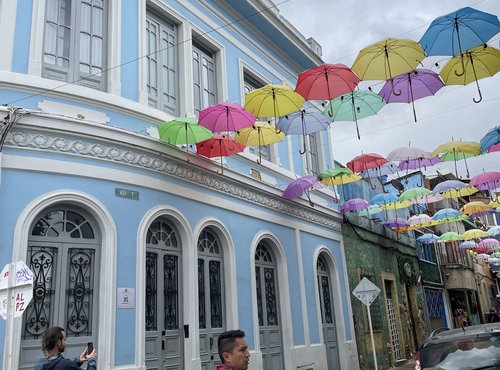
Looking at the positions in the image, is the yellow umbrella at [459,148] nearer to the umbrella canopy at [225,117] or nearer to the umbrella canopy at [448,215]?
the umbrella canopy at [225,117]

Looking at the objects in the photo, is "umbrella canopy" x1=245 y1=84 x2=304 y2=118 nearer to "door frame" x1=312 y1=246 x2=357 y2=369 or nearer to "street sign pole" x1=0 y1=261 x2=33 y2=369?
"street sign pole" x1=0 y1=261 x2=33 y2=369

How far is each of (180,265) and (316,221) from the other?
625 centimetres

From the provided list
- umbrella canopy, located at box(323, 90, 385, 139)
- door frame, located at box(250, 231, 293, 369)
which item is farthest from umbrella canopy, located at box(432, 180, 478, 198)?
umbrella canopy, located at box(323, 90, 385, 139)

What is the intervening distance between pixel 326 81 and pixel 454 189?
8503 mm

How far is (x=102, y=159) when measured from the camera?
8133 millimetres

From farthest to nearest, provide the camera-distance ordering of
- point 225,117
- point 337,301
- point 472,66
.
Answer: point 337,301 → point 225,117 → point 472,66

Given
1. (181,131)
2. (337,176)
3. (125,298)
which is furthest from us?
(337,176)

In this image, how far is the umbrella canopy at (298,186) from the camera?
41.2 ft

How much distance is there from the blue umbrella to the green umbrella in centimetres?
192

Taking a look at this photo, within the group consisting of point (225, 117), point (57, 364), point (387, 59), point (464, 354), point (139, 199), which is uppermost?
point (387, 59)

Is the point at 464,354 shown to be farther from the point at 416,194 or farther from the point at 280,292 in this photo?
the point at 416,194

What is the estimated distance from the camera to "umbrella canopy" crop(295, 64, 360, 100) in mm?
7965

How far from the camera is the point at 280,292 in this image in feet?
40.0

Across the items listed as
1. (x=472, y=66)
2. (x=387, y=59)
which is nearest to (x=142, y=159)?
(x=387, y=59)
